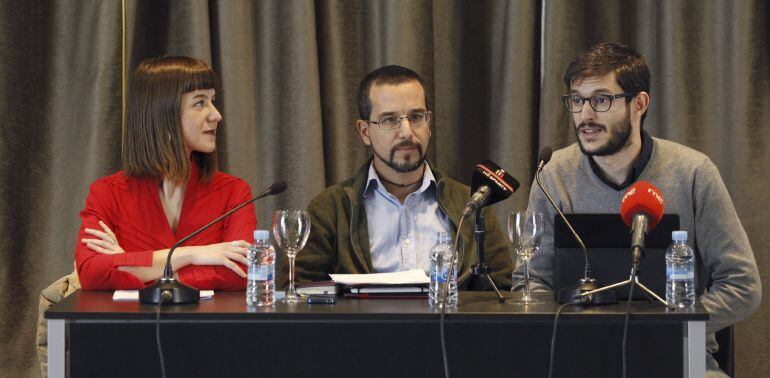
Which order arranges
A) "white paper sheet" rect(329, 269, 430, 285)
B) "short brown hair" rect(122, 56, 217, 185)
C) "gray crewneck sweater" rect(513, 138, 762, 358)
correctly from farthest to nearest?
"short brown hair" rect(122, 56, 217, 185), "gray crewneck sweater" rect(513, 138, 762, 358), "white paper sheet" rect(329, 269, 430, 285)

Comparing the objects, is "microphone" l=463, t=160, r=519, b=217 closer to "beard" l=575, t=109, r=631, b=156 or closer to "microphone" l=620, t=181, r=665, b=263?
"microphone" l=620, t=181, r=665, b=263

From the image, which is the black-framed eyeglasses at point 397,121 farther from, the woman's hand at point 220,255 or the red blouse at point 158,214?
the woman's hand at point 220,255

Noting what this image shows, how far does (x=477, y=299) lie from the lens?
248cm

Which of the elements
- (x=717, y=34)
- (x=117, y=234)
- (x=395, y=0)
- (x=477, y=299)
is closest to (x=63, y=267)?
(x=117, y=234)

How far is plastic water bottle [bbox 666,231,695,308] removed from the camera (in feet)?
7.58

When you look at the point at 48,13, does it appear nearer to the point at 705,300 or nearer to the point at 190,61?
the point at 190,61

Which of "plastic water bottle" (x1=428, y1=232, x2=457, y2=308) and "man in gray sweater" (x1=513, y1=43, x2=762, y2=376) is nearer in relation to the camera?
"plastic water bottle" (x1=428, y1=232, x2=457, y2=308)

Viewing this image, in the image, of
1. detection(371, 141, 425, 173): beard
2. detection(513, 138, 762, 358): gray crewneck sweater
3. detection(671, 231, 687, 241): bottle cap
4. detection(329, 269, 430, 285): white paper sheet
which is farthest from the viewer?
detection(371, 141, 425, 173): beard

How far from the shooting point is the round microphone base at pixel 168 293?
235 cm

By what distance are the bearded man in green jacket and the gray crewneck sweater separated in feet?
0.98

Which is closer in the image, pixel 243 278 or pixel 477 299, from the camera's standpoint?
pixel 477 299

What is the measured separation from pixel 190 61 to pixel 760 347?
2544 mm

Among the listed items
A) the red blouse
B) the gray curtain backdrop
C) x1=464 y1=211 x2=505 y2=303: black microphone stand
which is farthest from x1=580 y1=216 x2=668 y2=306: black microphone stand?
the gray curtain backdrop

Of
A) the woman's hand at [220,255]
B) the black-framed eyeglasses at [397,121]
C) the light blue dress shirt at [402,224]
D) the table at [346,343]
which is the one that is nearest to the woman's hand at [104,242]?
the woman's hand at [220,255]
